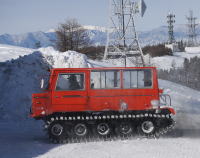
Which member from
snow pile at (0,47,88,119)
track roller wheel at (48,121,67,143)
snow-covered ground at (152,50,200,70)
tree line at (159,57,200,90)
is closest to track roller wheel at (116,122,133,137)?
track roller wheel at (48,121,67,143)

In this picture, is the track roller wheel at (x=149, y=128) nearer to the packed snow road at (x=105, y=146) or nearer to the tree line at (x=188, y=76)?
the packed snow road at (x=105, y=146)

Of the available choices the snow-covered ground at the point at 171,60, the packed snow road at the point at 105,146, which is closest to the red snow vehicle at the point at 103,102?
the packed snow road at the point at 105,146

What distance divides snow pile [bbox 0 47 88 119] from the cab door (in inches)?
143

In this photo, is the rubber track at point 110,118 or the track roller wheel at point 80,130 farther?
the track roller wheel at point 80,130

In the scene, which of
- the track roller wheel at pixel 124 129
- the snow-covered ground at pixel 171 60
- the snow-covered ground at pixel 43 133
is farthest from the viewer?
the snow-covered ground at pixel 171 60

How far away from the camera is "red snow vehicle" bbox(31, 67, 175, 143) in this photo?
501 inches

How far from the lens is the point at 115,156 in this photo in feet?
33.2

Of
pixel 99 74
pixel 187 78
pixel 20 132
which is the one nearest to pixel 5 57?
pixel 20 132

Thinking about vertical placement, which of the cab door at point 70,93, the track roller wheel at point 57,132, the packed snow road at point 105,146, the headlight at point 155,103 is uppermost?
the cab door at point 70,93

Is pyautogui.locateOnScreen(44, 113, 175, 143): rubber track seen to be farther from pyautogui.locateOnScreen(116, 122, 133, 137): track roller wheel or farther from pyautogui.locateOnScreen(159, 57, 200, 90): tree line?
pyautogui.locateOnScreen(159, 57, 200, 90): tree line

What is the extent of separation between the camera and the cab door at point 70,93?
41.9 feet

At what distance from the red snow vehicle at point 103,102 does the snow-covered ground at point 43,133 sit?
70 centimetres

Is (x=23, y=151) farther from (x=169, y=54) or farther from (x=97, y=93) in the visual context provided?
(x=169, y=54)

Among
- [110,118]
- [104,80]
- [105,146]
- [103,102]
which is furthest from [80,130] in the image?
[104,80]
